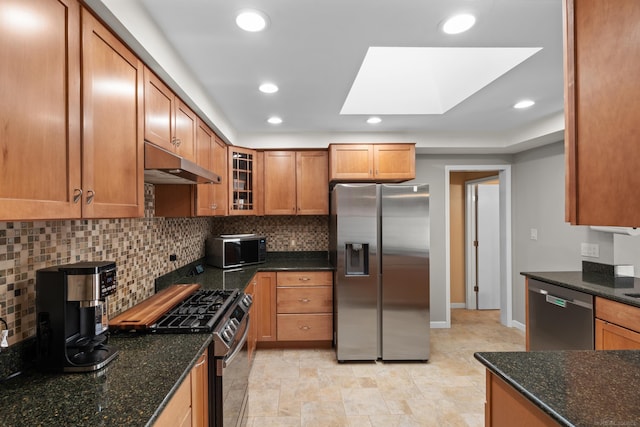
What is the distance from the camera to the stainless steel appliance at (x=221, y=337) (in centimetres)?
158

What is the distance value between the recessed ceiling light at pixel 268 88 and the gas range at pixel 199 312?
152 cm

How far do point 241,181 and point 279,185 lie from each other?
0.44 m

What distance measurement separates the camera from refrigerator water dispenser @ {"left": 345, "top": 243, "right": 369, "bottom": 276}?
127 inches

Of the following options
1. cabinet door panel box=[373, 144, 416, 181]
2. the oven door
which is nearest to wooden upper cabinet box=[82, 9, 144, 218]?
the oven door

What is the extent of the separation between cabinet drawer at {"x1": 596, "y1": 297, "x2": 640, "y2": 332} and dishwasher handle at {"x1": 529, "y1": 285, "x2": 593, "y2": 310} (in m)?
0.07

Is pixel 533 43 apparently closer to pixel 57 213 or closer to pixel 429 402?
pixel 57 213

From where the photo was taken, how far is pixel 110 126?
126cm

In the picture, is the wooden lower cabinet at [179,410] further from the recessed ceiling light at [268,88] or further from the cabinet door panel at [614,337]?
the cabinet door panel at [614,337]

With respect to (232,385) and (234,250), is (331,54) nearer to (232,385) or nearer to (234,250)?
(232,385)

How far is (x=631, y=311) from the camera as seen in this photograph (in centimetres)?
196

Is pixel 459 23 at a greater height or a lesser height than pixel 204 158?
greater

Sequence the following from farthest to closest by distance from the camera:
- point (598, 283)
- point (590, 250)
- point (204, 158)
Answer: point (590, 250) → point (204, 158) → point (598, 283)

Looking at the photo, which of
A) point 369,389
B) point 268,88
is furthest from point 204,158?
point 369,389

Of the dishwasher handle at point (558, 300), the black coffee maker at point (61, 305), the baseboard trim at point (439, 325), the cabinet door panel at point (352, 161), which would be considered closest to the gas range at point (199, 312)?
the black coffee maker at point (61, 305)
